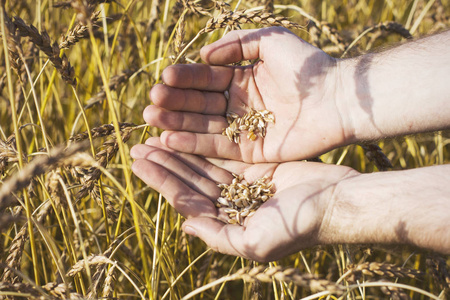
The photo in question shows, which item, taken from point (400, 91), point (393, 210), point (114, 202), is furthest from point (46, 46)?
point (400, 91)

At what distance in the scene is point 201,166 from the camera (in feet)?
4.98

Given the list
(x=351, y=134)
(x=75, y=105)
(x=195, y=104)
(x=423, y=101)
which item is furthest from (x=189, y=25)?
(x=423, y=101)

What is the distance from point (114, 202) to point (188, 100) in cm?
Answer: 61

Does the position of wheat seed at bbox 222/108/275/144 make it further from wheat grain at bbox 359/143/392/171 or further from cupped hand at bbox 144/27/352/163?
wheat grain at bbox 359/143/392/171

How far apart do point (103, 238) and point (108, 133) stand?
0.74 meters

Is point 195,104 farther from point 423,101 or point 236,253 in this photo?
point 423,101

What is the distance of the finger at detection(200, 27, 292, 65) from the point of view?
4.79 feet

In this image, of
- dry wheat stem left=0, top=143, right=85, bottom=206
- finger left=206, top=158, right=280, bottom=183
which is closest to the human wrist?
finger left=206, top=158, right=280, bottom=183

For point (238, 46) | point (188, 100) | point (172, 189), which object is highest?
point (238, 46)

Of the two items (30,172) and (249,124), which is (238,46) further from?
(30,172)

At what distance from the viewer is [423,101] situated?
1.51m

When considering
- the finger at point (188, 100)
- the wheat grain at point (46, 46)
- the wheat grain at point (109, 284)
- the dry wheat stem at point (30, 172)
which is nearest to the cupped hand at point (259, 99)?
the finger at point (188, 100)

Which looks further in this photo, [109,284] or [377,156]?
[377,156]

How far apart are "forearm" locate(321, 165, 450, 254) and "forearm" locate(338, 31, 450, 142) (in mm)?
276
